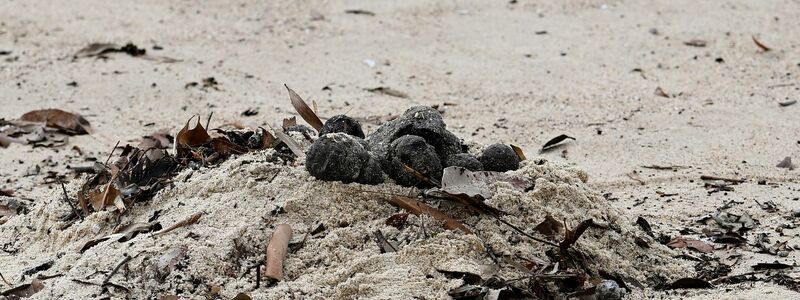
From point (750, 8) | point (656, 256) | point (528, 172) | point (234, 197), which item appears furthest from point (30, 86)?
point (750, 8)

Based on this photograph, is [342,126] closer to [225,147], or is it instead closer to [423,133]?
[423,133]

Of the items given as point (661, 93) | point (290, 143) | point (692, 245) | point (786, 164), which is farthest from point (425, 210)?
point (661, 93)

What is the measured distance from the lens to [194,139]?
160 inches

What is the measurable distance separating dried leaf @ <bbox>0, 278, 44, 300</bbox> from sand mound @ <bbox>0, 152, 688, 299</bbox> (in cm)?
3

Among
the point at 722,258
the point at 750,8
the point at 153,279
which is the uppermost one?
the point at 153,279

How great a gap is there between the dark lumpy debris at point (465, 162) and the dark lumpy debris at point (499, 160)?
2.7 inches

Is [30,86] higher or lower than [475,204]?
lower

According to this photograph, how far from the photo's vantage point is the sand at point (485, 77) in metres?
4.89

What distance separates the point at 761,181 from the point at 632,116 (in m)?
1.17

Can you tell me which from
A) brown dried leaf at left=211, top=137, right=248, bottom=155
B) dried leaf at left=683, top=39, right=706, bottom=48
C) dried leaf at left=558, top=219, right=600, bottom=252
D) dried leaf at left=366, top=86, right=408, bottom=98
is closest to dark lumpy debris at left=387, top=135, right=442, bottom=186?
dried leaf at left=558, top=219, right=600, bottom=252

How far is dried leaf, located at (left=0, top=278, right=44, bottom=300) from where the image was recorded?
10.6 feet

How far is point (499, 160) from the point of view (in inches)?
145

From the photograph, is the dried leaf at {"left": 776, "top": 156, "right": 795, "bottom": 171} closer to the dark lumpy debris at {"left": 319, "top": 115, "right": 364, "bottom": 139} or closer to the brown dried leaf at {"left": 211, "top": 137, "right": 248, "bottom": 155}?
the dark lumpy debris at {"left": 319, "top": 115, "right": 364, "bottom": 139}

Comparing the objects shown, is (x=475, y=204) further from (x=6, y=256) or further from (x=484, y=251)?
(x=6, y=256)
